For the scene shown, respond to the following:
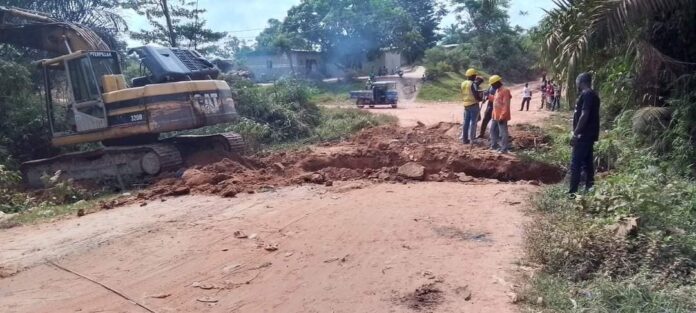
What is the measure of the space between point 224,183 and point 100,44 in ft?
16.2

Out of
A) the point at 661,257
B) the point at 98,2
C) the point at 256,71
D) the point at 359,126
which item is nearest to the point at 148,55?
the point at 359,126

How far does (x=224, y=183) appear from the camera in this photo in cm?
988

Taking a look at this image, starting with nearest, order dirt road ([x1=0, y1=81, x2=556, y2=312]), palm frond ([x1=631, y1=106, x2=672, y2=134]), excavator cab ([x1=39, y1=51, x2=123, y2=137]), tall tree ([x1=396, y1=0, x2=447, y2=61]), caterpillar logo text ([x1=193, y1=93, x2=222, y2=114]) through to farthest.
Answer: dirt road ([x1=0, y1=81, x2=556, y2=312]) < palm frond ([x1=631, y1=106, x2=672, y2=134]) < excavator cab ([x1=39, y1=51, x2=123, y2=137]) < caterpillar logo text ([x1=193, y1=93, x2=222, y2=114]) < tall tree ([x1=396, y1=0, x2=447, y2=61])

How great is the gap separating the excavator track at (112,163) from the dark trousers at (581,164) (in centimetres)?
750

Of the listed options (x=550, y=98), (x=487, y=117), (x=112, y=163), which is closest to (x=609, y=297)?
(x=487, y=117)

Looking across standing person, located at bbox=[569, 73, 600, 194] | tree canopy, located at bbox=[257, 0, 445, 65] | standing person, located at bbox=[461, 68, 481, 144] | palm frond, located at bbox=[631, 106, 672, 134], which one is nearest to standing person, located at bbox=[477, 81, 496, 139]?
standing person, located at bbox=[461, 68, 481, 144]

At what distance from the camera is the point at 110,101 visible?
38.5 ft

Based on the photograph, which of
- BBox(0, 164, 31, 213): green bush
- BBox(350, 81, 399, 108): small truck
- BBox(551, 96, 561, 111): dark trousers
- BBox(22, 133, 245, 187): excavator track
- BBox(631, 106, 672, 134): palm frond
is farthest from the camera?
BBox(350, 81, 399, 108): small truck

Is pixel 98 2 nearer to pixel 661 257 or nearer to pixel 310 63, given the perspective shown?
pixel 661 257

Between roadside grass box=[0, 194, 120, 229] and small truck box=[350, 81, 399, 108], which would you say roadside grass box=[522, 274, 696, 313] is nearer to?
roadside grass box=[0, 194, 120, 229]

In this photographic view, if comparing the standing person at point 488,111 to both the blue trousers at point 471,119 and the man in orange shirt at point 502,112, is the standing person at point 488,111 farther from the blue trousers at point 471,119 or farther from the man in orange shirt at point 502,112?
the man in orange shirt at point 502,112

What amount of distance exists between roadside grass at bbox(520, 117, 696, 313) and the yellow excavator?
7177 mm

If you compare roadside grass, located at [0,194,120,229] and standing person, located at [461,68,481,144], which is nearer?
roadside grass, located at [0,194,120,229]

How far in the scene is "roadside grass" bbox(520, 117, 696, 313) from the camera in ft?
14.8
